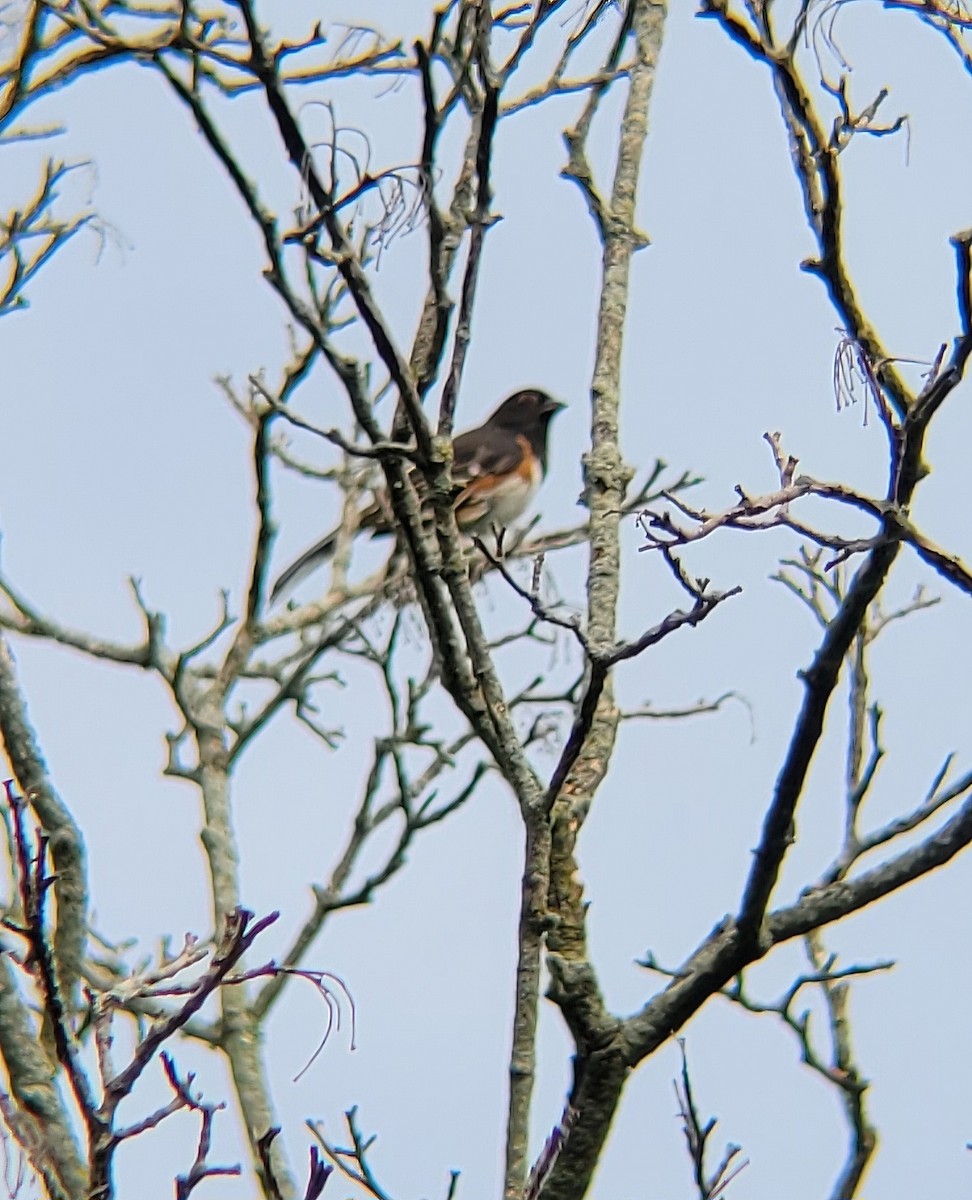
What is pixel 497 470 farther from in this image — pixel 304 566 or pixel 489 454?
pixel 304 566

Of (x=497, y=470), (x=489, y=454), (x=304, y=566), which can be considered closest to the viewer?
(x=304, y=566)

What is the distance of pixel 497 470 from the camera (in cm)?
966

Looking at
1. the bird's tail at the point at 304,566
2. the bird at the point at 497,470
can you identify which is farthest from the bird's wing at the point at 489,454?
the bird's tail at the point at 304,566

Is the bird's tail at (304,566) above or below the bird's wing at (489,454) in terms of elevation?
below

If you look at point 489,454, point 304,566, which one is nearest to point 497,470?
point 489,454

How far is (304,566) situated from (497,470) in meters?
1.76

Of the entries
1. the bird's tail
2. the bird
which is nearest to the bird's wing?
the bird

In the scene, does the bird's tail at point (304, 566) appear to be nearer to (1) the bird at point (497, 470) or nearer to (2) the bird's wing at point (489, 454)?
(1) the bird at point (497, 470)

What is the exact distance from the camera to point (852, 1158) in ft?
13.3

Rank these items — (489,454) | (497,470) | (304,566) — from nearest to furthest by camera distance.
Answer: (304,566) < (497,470) < (489,454)

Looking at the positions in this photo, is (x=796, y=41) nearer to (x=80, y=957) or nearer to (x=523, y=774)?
(x=523, y=774)

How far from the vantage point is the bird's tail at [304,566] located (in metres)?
8.12

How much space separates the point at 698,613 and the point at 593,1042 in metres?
0.83

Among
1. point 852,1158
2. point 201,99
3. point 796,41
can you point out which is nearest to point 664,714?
point 852,1158
